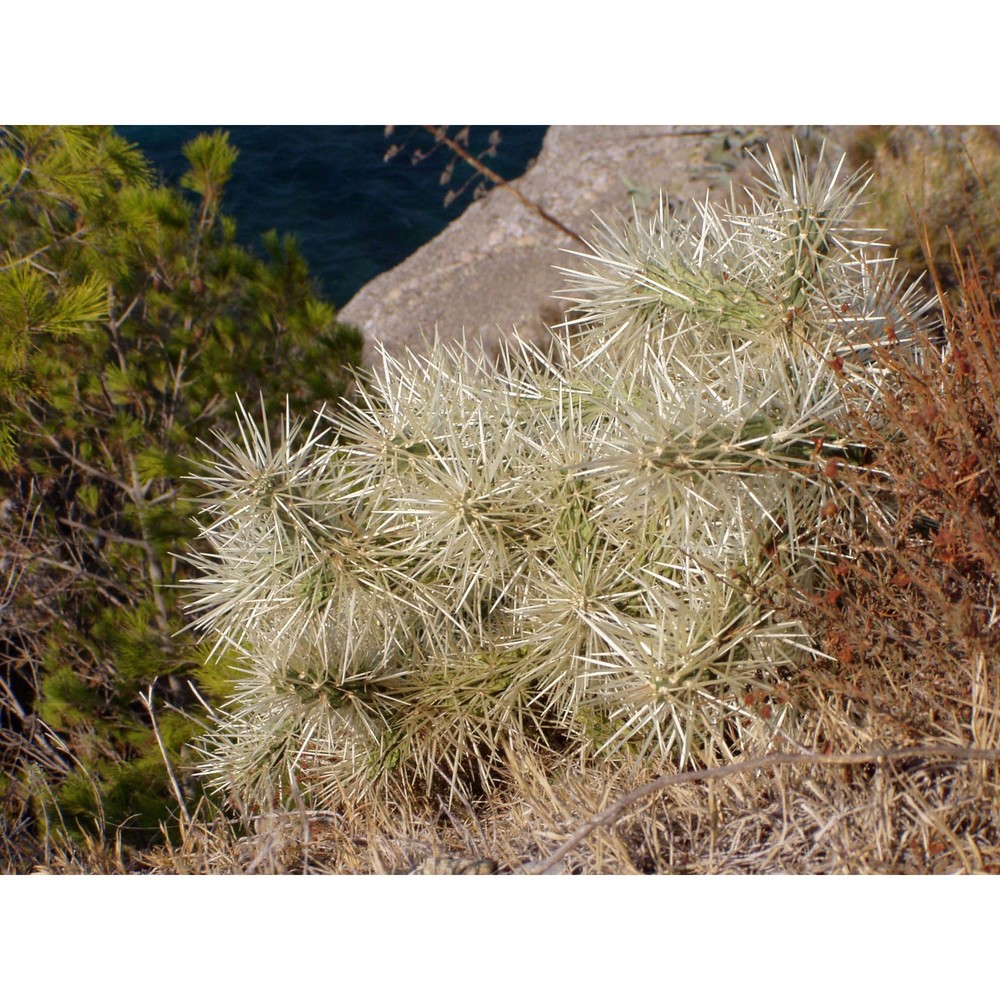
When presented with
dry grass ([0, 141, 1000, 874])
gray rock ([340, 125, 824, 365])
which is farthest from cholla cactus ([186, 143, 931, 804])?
gray rock ([340, 125, 824, 365])

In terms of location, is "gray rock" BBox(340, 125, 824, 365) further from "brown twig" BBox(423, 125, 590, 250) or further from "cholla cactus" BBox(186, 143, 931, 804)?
"cholla cactus" BBox(186, 143, 931, 804)

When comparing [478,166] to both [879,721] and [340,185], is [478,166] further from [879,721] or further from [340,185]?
[879,721]

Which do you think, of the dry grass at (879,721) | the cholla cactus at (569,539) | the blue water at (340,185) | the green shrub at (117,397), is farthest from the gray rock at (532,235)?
the dry grass at (879,721)

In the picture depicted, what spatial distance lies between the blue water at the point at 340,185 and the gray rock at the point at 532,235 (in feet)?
0.38

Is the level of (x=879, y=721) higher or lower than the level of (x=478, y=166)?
lower

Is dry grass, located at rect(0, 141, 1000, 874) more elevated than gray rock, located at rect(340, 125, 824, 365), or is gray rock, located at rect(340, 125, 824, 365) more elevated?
gray rock, located at rect(340, 125, 824, 365)

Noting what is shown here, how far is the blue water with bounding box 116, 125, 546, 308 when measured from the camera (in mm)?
2793

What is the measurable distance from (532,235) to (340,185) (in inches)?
52.1

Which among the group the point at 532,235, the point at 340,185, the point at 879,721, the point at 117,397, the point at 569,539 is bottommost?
the point at 879,721

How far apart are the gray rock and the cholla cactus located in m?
2.02

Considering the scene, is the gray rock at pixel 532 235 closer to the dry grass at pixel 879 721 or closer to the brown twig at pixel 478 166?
the brown twig at pixel 478 166

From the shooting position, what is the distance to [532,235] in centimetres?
431

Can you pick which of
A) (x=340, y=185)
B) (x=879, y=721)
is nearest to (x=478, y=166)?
(x=340, y=185)

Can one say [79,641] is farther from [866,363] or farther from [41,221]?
[866,363]
